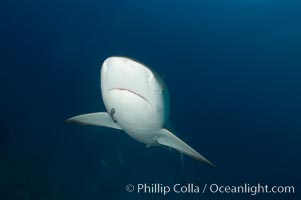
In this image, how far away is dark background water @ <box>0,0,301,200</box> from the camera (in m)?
15.4

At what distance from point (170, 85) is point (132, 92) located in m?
20.7

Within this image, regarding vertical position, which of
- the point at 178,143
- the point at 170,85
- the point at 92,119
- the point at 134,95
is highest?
the point at 170,85

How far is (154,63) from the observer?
24094 mm

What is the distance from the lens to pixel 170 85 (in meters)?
23.8

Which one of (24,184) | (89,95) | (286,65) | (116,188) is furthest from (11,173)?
(286,65)

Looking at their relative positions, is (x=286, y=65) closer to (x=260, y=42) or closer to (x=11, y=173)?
(x=260, y=42)

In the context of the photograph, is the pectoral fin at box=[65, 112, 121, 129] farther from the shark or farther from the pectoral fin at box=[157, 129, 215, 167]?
the pectoral fin at box=[157, 129, 215, 167]

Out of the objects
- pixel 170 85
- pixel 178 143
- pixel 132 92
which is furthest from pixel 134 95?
pixel 170 85

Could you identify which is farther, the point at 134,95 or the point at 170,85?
the point at 170,85

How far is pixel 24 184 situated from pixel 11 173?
0.98 m

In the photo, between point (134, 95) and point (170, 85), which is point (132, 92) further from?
point (170, 85)

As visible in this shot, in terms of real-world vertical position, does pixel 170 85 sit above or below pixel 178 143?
above

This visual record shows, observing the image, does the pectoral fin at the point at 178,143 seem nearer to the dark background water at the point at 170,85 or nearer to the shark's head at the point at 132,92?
the shark's head at the point at 132,92

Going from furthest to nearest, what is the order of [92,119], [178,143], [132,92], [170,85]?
[170,85] < [92,119] < [178,143] < [132,92]
